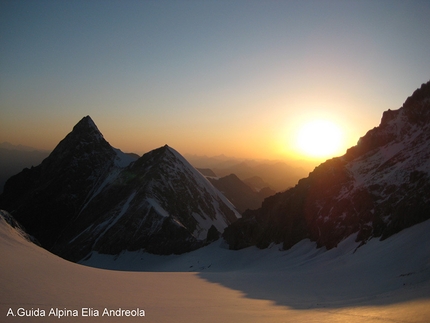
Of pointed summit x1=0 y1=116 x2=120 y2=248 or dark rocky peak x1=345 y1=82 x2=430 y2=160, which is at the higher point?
pointed summit x1=0 y1=116 x2=120 y2=248

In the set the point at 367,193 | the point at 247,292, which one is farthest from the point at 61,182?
the point at 247,292

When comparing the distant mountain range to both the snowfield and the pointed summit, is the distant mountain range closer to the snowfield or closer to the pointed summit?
the pointed summit

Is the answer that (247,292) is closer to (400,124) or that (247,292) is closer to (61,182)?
(400,124)

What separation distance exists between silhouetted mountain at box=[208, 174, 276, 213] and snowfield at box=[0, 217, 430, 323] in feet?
393

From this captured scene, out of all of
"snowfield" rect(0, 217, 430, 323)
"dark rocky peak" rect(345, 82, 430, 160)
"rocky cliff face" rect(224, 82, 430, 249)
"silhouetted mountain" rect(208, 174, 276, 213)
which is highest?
"silhouetted mountain" rect(208, 174, 276, 213)

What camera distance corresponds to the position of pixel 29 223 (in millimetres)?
98938

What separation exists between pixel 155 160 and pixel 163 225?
3348 cm

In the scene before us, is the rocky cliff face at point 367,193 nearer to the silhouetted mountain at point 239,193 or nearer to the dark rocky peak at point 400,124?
the dark rocky peak at point 400,124

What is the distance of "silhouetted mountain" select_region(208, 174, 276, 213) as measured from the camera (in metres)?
154

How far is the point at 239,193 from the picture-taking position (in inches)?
6388

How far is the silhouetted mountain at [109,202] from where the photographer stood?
68.6m

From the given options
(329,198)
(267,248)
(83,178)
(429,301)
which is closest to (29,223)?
(83,178)

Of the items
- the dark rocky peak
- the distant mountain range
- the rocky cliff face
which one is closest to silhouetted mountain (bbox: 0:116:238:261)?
the distant mountain range

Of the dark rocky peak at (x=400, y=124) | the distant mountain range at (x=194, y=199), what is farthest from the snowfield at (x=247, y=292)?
the dark rocky peak at (x=400, y=124)
